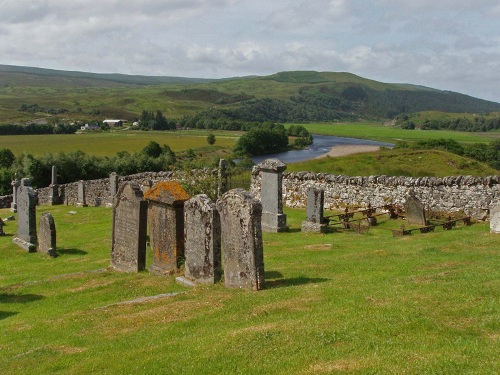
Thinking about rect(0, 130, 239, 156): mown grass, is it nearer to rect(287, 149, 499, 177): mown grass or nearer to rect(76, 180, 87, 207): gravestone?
rect(76, 180, 87, 207): gravestone

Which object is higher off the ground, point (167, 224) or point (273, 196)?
point (167, 224)

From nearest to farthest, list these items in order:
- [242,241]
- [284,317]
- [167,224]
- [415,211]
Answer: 1. [284,317]
2. [242,241]
3. [167,224]
4. [415,211]

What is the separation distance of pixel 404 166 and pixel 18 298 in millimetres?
35058

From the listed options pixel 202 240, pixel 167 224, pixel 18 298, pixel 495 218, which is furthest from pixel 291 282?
pixel 495 218

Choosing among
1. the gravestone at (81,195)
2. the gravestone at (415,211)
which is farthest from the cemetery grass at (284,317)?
the gravestone at (81,195)

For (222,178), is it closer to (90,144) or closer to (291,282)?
(291,282)

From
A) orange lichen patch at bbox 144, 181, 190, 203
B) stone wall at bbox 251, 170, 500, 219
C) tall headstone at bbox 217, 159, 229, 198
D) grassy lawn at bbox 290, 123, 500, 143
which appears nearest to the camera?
orange lichen patch at bbox 144, 181, 190, 203

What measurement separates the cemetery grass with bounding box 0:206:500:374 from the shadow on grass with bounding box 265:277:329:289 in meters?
0.05

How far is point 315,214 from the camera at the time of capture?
849 inches

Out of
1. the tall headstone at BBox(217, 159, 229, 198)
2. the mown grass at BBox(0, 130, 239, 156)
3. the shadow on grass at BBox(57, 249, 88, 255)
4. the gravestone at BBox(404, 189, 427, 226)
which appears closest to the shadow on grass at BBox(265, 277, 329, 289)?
the shadow on grass at BBox(57, 249, 88, 255)

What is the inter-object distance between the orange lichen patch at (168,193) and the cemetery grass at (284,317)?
204 cm

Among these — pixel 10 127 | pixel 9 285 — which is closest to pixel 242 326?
pixel 9 285

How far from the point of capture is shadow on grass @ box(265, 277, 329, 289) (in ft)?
39.9

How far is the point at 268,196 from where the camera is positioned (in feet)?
74.5
